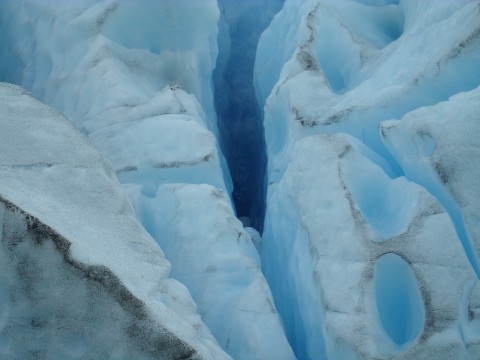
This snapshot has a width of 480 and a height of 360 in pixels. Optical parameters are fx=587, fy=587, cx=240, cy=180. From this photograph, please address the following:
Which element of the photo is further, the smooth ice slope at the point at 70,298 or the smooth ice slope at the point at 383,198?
the smooth ice slope at the point at 383,198

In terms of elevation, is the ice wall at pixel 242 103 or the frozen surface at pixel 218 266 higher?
the frozen surface at pixel 218 266

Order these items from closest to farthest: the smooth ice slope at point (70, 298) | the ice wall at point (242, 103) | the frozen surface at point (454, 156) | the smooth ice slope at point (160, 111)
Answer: the smooth ice slope at point (70, 298)
the frozen surface at point (454, 156)
the smooth ice slope at point (160, 111)
the ice wall at point (242, 103)

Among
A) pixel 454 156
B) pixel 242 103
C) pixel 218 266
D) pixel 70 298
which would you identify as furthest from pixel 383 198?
pixel 242 103

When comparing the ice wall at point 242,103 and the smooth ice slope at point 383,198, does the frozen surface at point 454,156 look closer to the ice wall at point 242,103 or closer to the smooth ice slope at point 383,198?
the smooth ice slope at point 383,198

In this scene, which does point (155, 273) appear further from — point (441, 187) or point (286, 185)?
point (441, 187)

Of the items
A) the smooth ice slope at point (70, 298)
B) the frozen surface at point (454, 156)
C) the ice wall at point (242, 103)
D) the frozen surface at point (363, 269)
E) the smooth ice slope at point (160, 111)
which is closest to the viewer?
the smooth ice slope at point (70, 298)

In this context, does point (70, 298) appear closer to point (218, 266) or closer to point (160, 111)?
point (218, 266)

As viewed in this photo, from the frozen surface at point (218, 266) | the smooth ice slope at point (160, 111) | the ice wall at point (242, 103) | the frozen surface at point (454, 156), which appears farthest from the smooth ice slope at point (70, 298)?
the ice wall at point (242, 103)

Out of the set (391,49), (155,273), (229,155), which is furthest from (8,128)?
(229,155)

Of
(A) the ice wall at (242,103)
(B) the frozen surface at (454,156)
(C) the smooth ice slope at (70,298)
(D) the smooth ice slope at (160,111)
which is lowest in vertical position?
(A) the ice wall at (242,103)
